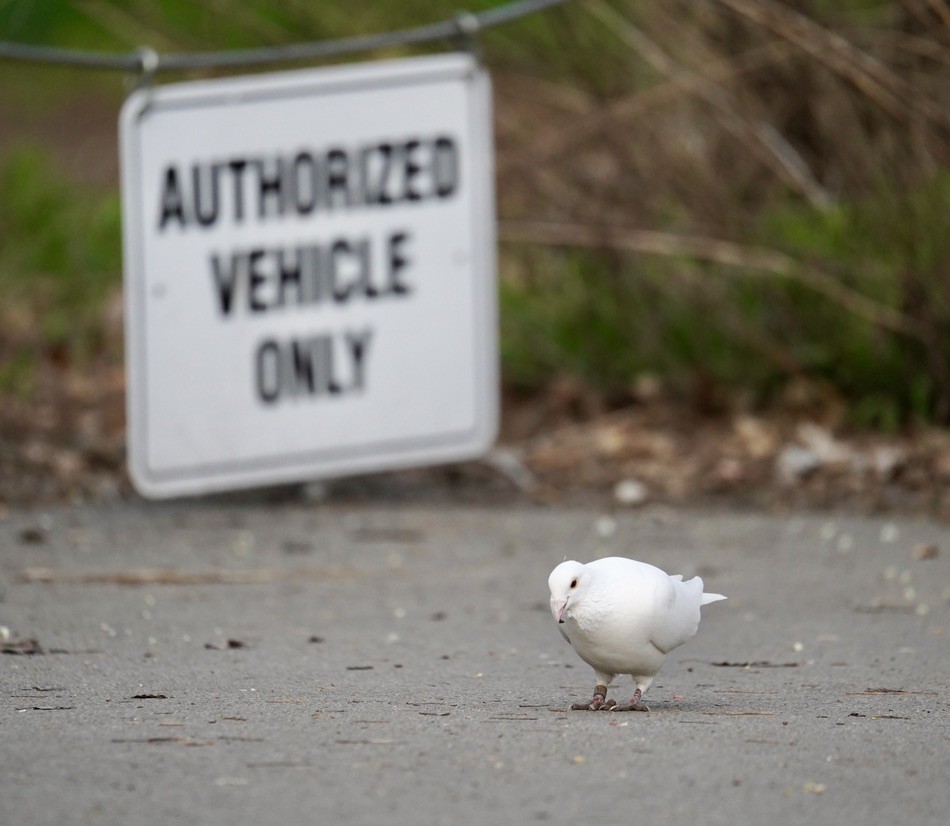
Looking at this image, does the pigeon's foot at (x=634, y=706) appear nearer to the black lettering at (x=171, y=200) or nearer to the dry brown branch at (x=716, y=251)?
the black lettering at (x=171, y=200)

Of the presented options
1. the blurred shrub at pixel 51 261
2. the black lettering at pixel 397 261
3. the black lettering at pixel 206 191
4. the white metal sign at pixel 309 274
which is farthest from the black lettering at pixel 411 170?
the blurred shrub at pixel 51 261

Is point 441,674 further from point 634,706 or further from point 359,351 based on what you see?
point 359,351

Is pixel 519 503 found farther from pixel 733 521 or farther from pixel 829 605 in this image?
pixel 829 605

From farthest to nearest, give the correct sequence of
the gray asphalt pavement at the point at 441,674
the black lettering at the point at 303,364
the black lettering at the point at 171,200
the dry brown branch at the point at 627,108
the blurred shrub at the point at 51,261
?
the blurred shrub at the point at 51,261
the dry brown branch at the point at 627,108
the black lettering at the point at 303,364
the black lettering at the point at 171,200
the gray asphalt pavement at the point at 441,674

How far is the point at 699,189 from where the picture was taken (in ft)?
23.2

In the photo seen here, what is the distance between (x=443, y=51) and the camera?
25.2 feet

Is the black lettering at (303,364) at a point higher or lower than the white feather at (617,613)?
higher

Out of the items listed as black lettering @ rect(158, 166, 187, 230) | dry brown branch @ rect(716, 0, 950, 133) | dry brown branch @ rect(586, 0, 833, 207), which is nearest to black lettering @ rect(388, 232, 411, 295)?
black lettering @ rect(158, 166, 187, 230)

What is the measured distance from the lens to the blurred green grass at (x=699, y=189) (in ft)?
21.5

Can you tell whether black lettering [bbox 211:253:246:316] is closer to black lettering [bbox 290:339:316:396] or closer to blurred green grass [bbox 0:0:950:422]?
black lettering [bbox 290:339:316:396]

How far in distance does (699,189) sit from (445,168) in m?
1.32

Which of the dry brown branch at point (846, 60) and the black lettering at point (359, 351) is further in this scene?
the black lettering at point (359, 351)

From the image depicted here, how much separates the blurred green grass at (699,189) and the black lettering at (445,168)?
0.89 meters

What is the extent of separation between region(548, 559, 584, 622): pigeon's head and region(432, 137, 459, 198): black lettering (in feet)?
11.0
